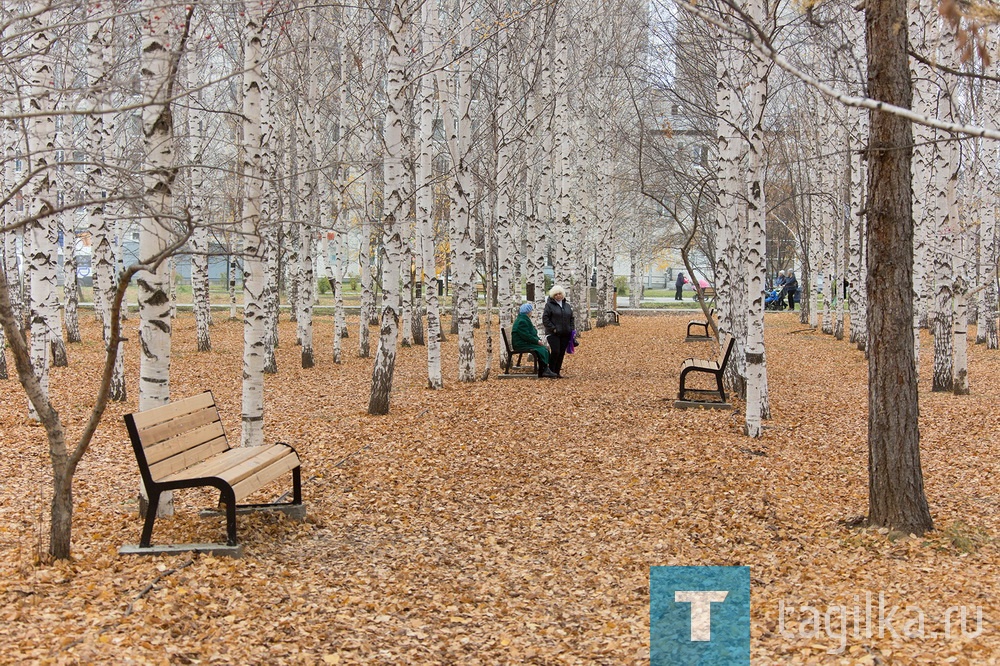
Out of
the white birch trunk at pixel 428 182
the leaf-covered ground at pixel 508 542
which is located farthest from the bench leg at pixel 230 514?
the white birch trunk at pixel 428 182

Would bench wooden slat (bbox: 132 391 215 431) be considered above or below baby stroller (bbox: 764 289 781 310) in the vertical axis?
below

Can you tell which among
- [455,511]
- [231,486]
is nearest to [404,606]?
[231,486]

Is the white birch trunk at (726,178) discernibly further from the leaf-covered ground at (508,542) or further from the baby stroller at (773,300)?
the baby stroller at (773,300)

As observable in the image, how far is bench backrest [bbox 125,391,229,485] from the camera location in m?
5.64

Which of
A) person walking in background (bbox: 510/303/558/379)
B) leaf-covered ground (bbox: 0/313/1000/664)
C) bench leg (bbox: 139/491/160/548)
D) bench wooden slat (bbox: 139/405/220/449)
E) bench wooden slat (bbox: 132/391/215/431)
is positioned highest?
person walking in background (bbox: 510/303/558/379)

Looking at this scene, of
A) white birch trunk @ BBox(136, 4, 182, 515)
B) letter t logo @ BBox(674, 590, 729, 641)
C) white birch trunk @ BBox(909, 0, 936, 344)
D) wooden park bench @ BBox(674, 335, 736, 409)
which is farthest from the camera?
white birch trunk @ BBox(909, 0, 936, 344)

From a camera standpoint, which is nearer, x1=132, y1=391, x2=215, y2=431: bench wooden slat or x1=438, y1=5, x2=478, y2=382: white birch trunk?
x1=132, y1=391, x2=215, y2=431: bench wooden slat

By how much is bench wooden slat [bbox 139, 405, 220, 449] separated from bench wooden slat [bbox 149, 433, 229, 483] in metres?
0.14

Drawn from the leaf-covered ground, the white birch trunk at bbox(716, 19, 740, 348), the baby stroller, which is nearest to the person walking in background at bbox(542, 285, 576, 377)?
the white birch trunk at bbox(716, 19, 740, 348)

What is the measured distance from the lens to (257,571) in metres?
5.58

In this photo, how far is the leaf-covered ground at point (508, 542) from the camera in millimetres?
4637

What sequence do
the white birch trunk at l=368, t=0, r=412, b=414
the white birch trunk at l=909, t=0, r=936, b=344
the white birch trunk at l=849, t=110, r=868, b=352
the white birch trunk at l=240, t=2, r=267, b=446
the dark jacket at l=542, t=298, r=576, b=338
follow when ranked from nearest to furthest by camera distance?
the white birch trunk at l=240, t=2, r=267, b=446 < the white birch trunk at l=368, t=0, r=412, b=414 < the white birch trunk at l=909, t=0, r=936, b=344 < the dark jacket at l=542, t=298, r=576, b=338 < the white birch trunk at l=849, t=110, r=868, b=352

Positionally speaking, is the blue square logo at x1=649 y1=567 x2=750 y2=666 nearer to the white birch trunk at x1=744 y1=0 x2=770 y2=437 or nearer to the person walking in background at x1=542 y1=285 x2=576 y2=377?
the white birch trunk at x1=744 y1=0 x2=770 y2=437

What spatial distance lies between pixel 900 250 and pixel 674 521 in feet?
8.46
